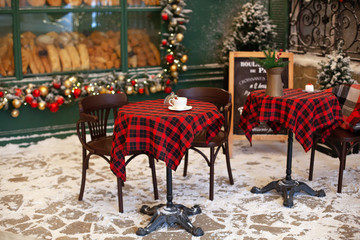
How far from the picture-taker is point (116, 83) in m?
6.12

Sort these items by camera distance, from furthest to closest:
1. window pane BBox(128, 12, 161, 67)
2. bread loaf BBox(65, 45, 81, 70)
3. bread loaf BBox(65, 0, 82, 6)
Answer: window pane BBox(128, 12, 161, 67) → bread loaf BBox(65, 45, 81, 70) → bread loaf BBox(65, 0, 82, 6)

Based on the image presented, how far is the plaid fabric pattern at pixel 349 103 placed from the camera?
4.40 metres

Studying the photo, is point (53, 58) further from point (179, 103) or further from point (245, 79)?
point (179, 103)

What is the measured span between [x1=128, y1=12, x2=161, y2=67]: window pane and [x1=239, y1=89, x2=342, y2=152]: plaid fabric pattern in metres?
2.42

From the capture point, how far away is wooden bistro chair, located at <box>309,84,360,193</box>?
431cm

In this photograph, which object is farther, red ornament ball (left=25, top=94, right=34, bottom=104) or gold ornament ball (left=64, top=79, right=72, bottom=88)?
gold ornament ball (left=64, top=79, right=72, bottom=88)

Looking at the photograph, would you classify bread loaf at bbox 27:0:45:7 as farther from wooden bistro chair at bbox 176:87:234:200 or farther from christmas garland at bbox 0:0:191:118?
wooden bistro chair at bbox 176:87:234:200

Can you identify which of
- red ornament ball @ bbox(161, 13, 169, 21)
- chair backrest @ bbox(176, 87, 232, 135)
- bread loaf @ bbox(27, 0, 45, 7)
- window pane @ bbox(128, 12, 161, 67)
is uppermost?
bread loaf @ bbox(27, 0, 45, 7)

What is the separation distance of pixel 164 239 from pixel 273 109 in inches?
A: 54.0

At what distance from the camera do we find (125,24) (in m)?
6.23

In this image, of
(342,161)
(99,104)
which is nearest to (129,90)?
(99,104)

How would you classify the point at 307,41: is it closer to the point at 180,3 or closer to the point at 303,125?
the point at 180,3

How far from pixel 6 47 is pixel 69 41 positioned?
74 centimetres

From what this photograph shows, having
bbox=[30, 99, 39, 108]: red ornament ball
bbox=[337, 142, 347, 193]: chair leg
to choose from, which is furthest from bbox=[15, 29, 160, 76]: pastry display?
bbox=[337, 142, 347, 193]: chair leg
